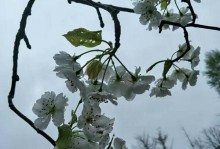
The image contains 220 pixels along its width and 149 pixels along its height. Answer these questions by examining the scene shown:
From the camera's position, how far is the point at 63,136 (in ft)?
2.82

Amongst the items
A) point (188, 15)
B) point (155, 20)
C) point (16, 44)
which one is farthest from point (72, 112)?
point (188, 15)

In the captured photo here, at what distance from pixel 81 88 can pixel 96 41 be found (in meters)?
0.15

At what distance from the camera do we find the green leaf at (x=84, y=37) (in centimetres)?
101

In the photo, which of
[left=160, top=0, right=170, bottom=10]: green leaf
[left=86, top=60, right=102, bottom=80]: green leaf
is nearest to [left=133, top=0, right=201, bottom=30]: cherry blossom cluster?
[left=160, top=0, right=170, bottom=10]: green leaf

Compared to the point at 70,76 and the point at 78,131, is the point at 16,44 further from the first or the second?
the point at 78,131

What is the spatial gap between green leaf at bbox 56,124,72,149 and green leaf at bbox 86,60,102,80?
21 cm

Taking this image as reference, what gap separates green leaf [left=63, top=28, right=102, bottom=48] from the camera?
1.01m

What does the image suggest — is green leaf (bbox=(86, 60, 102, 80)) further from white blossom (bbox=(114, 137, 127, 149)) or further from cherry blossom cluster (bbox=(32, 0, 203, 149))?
white blossom (bbox=(114, 137, 127, 149))

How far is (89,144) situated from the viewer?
93 centimetres

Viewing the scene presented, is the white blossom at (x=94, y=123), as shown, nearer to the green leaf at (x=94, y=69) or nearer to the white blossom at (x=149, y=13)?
the green leaf at (x=94, y=69)

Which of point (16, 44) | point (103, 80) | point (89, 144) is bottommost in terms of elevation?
point (89, 144)

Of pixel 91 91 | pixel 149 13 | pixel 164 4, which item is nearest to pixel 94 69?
pixel 91 91

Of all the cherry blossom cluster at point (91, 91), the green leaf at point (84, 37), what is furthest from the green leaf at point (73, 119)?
the green leaf at point (84, 37)

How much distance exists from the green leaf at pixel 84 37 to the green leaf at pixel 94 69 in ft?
0.17
